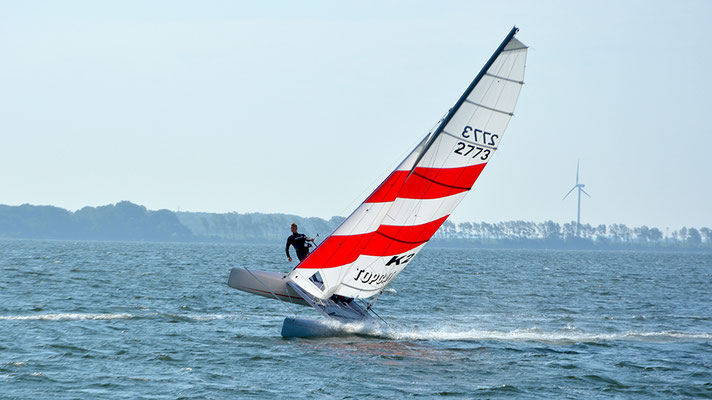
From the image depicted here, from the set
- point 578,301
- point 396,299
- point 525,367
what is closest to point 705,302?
point 578,301

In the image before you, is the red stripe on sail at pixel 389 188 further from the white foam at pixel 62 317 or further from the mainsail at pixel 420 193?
the white foam at pixel 62 317

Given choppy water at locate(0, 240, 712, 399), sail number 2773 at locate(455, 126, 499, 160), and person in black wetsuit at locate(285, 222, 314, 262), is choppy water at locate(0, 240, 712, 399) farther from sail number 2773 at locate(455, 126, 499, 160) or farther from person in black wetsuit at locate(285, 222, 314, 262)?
sail number 2773 at locate(455, 126, 499, 160)

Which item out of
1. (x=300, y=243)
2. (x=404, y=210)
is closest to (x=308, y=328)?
(x=300, y=243)

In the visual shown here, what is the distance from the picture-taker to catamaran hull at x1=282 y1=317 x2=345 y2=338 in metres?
21.1

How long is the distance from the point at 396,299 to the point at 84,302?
12593 mm

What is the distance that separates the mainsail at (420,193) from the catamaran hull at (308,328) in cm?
71

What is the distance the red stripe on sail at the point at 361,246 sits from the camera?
20.8 metres

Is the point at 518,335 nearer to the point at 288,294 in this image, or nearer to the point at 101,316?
the point at 288,294

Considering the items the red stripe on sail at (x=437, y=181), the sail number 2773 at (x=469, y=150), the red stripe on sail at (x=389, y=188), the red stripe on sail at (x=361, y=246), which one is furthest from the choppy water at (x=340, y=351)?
the sail number 2773 at (x=469, y=150)

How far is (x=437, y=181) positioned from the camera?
20.1 m

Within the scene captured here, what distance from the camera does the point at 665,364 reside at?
19.3 meters

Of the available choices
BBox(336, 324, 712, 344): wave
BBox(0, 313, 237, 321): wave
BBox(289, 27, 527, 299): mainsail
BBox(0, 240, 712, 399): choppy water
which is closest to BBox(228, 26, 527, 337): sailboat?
BBox(289, 27, 527, 299): mainsail

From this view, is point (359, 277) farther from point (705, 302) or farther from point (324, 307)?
point (705, 302)

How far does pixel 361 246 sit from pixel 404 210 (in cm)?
145
